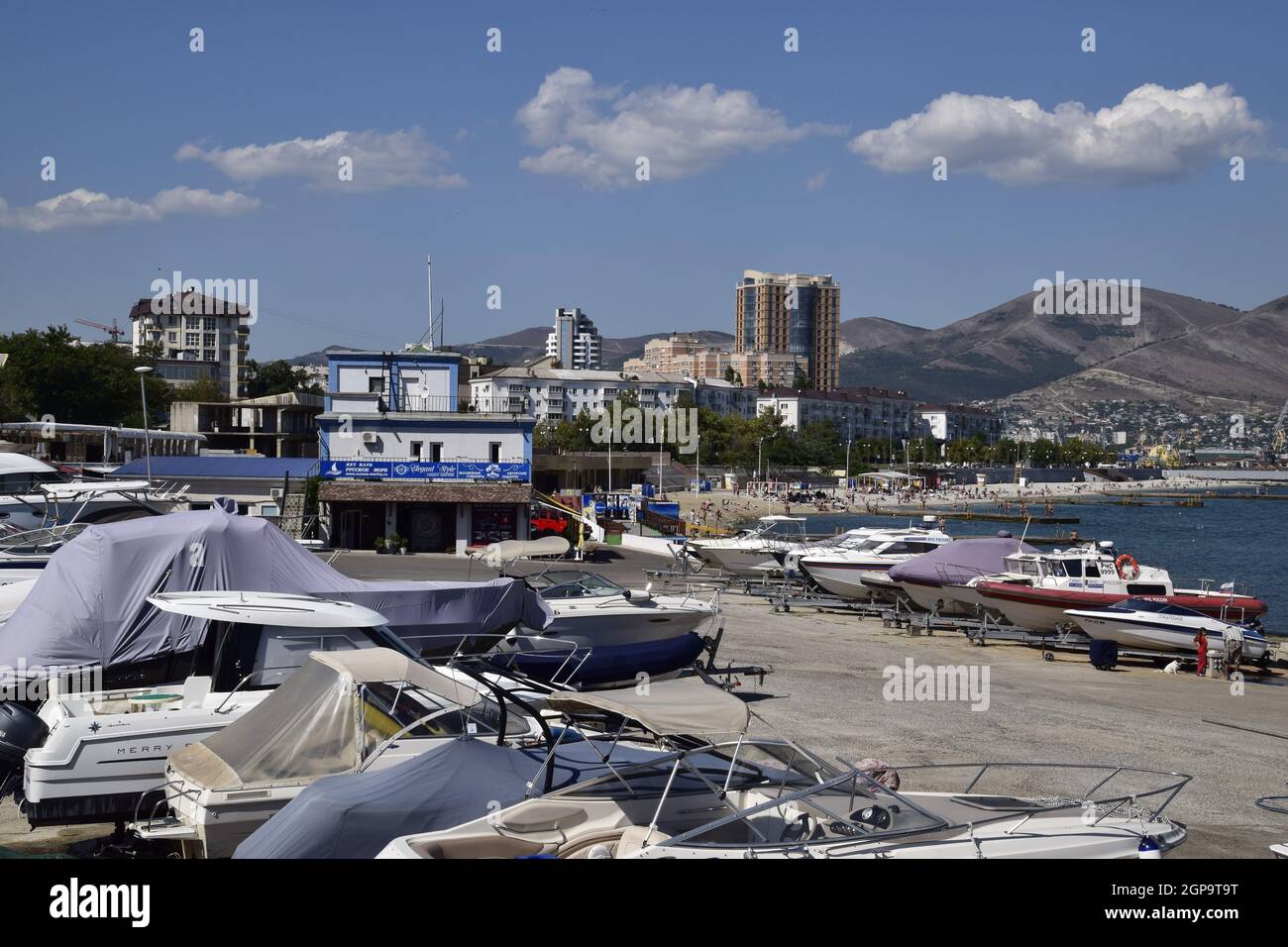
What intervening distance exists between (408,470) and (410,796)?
37.8 metres

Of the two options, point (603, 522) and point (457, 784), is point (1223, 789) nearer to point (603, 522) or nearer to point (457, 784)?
point (457, 784)

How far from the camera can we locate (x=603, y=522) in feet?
174

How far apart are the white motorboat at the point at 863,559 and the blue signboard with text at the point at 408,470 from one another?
13.2 meters

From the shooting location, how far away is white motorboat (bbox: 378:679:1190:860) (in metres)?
7.93

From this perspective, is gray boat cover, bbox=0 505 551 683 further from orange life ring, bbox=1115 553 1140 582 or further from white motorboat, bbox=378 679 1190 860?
orange life ring, bbox=1115 553 1140 582

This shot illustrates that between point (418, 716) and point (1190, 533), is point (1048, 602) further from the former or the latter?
point (1190, 533)
